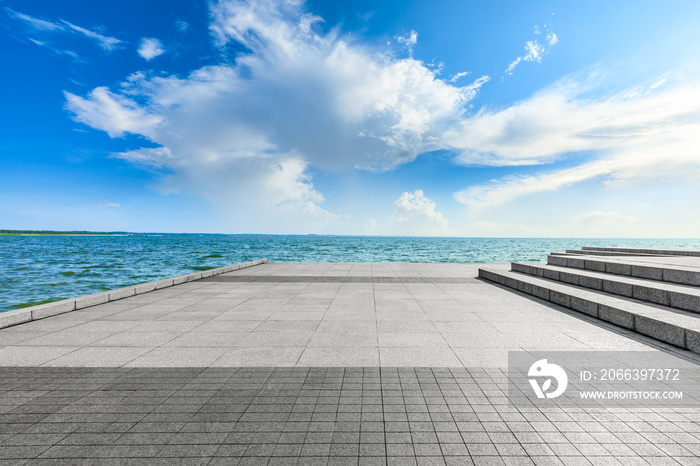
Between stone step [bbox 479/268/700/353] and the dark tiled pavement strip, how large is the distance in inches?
12.5

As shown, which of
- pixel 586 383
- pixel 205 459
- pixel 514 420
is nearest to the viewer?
pixel 205 459

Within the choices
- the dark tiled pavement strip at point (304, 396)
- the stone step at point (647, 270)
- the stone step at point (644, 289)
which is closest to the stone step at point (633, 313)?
the stone step at point (644, 289)

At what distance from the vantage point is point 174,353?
5.30 metres

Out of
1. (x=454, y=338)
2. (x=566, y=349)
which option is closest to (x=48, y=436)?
(x=454, y=338)

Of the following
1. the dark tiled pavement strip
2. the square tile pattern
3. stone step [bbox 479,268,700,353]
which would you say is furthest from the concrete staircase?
the square tile pattern

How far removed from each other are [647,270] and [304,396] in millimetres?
11066

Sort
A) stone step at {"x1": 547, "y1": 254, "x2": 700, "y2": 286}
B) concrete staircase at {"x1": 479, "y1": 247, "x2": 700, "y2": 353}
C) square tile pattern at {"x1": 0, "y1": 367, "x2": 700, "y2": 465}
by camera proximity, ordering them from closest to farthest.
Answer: square tile pattern at {"x1": 0, "y1": 367, "x2": 700, "y2": 465} → concrete staircase at {"x1": 479, "y1": 247, "x2": 700, "y2": 353} → stone step at {"x1": 547, "y1": 254, "x2": 700, "y2": 286}

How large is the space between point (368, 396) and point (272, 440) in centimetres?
125

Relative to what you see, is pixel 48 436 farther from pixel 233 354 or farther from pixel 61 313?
pixel 61 313

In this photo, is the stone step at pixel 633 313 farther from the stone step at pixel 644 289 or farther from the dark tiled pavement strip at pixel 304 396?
the dark tiled pavement strip at pixel 304 396

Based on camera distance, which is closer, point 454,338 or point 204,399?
point 204,399

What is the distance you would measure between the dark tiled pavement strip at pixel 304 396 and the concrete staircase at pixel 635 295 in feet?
1.29

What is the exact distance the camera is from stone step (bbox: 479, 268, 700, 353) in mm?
5465

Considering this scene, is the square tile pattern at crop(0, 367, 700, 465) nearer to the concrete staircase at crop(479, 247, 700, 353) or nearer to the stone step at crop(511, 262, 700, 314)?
the concrete staircase at crop(479, 247, 700, 353)
